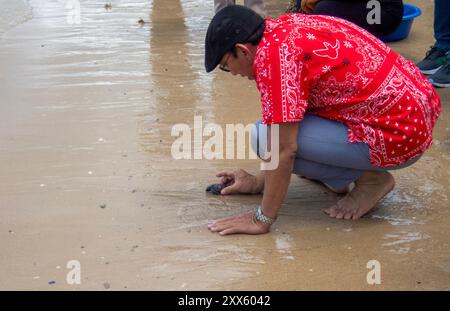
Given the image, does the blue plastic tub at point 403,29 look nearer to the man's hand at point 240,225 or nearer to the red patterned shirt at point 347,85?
the red patterned shirt at point 347,85

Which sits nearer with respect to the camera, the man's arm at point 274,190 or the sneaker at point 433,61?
the man's arm at point 274,190

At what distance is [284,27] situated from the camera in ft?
8.93

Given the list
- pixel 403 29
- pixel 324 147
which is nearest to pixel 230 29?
pixel 324 147

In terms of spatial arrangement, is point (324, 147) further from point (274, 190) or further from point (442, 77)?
point (442, 77)

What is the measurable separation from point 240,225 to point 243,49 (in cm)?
71

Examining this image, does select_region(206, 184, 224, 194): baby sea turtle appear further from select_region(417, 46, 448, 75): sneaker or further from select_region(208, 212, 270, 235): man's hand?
select_region(417, 46, 448, 75): sneaker

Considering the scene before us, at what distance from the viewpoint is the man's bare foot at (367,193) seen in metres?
3.07

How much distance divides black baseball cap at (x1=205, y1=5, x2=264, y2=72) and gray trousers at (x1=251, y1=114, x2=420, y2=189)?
40 centimetres

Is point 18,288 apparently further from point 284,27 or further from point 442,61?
point 442,61

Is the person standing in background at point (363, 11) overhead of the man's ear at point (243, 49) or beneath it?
beneath

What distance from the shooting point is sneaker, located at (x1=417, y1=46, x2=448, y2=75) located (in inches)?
187

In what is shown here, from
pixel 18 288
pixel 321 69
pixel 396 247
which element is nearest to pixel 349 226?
pixel 396 247

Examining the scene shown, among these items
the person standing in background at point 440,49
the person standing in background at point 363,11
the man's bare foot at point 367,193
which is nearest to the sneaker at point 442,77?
the person standing in background at point 440,49

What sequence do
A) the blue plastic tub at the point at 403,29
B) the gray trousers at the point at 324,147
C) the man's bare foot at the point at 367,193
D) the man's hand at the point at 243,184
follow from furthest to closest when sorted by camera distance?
the blue plastic tub at the point at 403,29
the man's hand at the point at 243,184
the man's bare foot at the point at 367,193
the gray trousers at the point at 324,147
